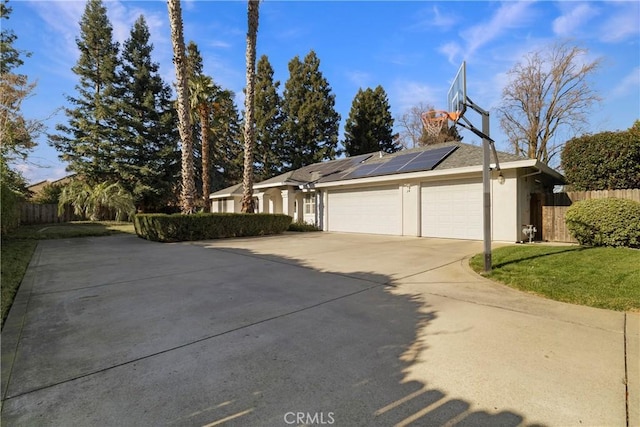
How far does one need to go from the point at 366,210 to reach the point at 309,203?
4872 mm

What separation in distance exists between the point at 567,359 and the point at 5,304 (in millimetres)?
7049

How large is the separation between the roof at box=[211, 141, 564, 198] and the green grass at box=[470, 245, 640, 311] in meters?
3.69

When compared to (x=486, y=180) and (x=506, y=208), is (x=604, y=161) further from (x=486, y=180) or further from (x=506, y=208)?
(x=486, y=180)

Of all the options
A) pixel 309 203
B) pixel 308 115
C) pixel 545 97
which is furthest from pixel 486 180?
pixel 308 115

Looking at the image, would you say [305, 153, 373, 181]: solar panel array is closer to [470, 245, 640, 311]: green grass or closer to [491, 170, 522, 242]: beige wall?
[491, 170, 522, 242]: beige wall

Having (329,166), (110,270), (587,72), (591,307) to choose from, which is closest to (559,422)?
(591,307)

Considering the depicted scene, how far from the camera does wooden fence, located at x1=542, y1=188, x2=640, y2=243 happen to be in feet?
36.0

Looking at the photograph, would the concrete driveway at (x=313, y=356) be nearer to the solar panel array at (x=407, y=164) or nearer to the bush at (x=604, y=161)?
the solar panel array at (x=407, y=164)

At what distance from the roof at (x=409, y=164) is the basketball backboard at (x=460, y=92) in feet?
12.7

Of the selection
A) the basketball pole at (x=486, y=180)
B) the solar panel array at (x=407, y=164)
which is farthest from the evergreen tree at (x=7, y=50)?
the basketball pole at (x=486, y=180)

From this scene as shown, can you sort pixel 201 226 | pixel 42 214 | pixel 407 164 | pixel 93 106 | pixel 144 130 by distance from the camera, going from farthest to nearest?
pixel 93 106 → pixel 144 130 → pixel 42 214 → pixel 407 164 → pixel 201 226

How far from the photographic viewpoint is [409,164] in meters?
14.4

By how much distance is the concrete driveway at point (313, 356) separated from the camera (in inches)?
87.6

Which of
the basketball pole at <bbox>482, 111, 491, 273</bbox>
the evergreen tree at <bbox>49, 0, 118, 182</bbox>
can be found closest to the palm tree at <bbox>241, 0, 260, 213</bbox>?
the basketball pole at <bbox>482, 111, 491, 273</bbox>
